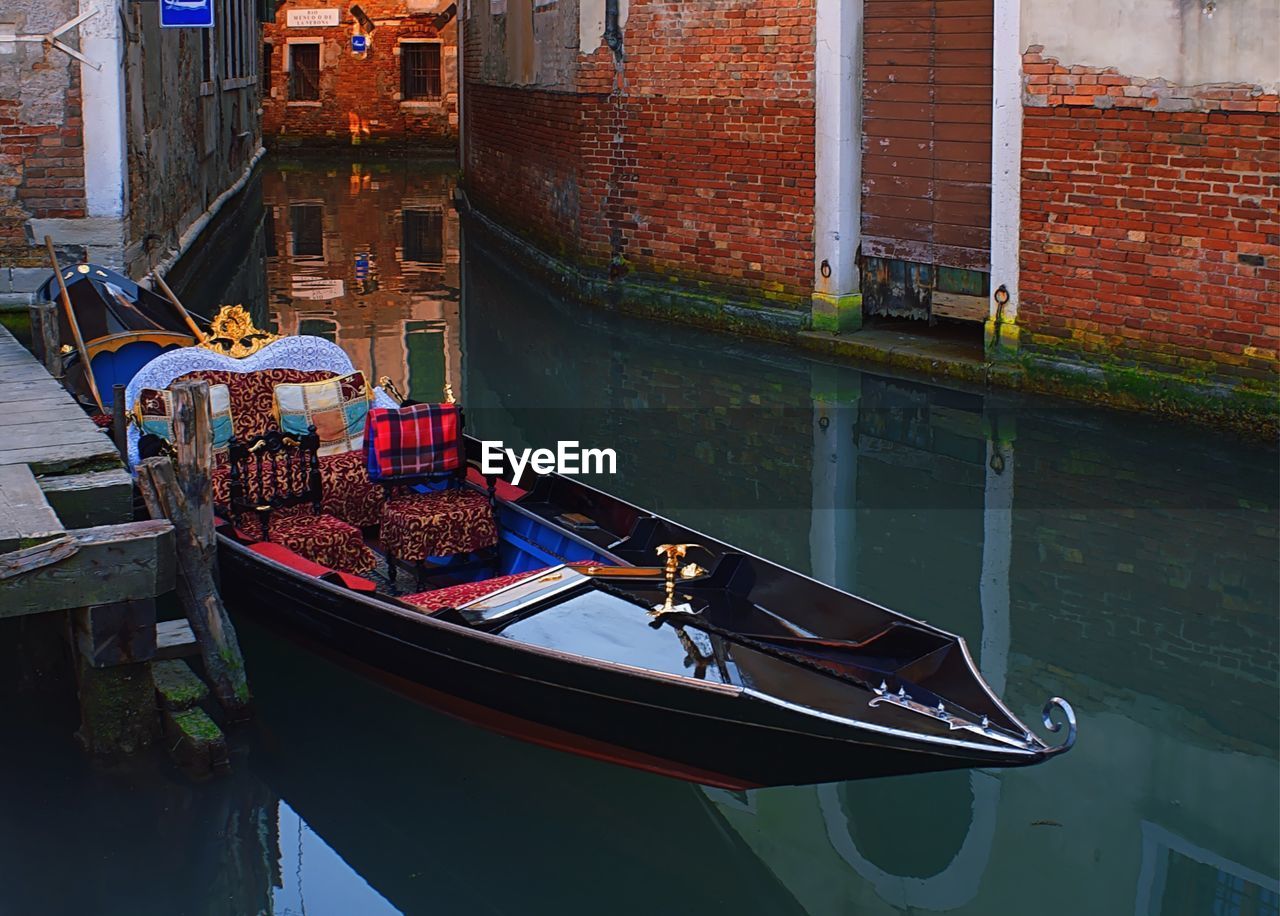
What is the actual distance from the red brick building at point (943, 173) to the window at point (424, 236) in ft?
7.84

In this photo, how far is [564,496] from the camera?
6410 mm

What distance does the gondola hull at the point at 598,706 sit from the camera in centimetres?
444

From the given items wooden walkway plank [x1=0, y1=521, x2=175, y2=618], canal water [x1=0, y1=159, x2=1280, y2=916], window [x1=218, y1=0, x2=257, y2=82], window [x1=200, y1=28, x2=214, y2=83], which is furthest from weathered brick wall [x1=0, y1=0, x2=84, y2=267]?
window [x1=218, y1=0, x2=257, y2=82]

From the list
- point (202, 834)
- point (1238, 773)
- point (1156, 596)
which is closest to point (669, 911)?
point (202, 834)

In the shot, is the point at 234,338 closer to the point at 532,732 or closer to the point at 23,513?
the point at 23,513

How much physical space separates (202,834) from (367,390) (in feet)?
8.67

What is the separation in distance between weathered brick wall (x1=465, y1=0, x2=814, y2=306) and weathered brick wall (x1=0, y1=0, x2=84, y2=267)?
3946 millimetres

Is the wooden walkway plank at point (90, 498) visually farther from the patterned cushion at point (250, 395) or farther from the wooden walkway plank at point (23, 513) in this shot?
the patterned cushion at point (250, 395)

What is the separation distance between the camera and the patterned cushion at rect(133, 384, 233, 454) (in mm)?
6582

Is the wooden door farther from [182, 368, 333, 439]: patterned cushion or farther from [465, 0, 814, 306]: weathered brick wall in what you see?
[182, 368, 333, 439]: patterned cushion

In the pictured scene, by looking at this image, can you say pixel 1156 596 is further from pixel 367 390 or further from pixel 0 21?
pixel 0 21

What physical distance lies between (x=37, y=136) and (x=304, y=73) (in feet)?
66.6

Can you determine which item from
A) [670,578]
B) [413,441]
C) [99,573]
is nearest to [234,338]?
[413,441]

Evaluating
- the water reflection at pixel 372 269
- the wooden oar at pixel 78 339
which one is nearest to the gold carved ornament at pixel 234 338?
the wooden oar at pixel 78 339
